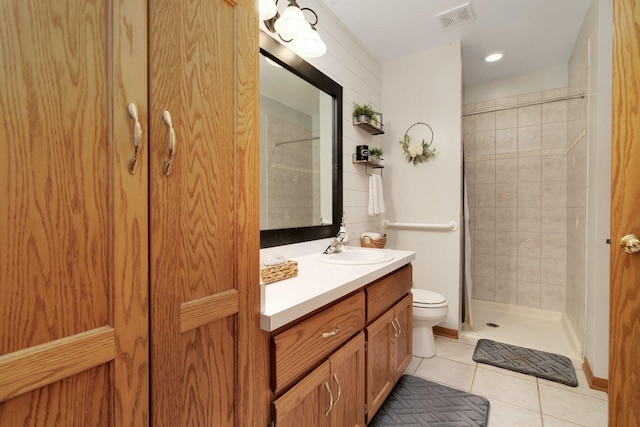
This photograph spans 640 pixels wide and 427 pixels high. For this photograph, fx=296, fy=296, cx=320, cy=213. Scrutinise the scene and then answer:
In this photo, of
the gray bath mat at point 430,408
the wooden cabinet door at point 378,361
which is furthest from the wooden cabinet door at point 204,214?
the gray bath mat at point 430,408

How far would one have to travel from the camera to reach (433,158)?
2592 millimetres

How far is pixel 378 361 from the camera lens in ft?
4.78

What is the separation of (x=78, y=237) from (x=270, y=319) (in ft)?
1.59

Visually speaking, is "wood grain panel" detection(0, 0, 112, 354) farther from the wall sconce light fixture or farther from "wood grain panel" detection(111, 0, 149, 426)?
the wall sconce light fixture

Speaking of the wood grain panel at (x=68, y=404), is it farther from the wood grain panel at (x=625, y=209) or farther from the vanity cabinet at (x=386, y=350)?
the wood grain panel at (x=625, y=209)

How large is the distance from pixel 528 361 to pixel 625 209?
68.0 inches

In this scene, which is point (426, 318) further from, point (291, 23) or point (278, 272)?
point (291, 23)

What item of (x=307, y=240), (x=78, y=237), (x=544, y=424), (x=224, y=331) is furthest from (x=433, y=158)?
(x=78, y=237)

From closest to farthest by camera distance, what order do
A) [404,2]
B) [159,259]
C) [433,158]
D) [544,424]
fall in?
[159,259] → [544,424] → [404,2] → [433,158]

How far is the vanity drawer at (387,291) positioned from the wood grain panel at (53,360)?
103 cm

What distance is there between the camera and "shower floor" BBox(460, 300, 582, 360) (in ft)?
8.00

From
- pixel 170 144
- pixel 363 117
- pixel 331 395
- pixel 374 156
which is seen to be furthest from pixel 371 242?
pixel 170 144

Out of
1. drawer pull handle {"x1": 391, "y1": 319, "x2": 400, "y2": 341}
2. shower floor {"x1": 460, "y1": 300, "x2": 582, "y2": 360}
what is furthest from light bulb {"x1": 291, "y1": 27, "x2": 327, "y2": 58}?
shower floor {"x1": 460, "y1": 300, "x2": 582, "y2": 360}

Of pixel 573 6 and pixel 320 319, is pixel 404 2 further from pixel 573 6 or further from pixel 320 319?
pixel 320 319
